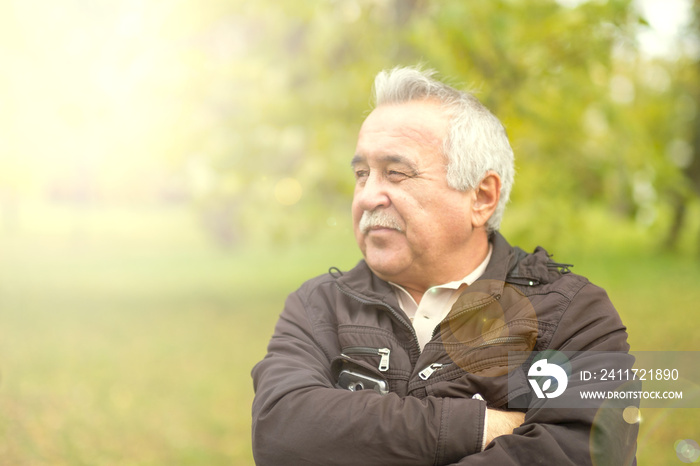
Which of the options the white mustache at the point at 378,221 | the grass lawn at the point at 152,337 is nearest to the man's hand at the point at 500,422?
the white mustache at the point at 378,221

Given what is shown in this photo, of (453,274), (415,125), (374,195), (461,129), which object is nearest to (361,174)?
(374,195)

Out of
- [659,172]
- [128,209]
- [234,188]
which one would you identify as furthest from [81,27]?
[128,209]

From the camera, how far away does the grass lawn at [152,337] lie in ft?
17.5

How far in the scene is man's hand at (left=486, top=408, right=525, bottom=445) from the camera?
5.63 ft

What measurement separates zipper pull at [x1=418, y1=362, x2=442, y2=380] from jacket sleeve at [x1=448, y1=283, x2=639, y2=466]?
29 cm

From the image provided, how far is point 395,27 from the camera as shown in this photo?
5676mm

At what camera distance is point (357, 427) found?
1.69 m

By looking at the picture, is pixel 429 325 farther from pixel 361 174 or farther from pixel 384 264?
pixel 361 174

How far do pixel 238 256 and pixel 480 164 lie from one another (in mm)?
15378

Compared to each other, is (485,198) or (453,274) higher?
(485,198)

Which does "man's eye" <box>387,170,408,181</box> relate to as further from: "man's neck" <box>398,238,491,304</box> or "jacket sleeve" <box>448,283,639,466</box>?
"jacket sleeve" <box>448,283,639,466</box>

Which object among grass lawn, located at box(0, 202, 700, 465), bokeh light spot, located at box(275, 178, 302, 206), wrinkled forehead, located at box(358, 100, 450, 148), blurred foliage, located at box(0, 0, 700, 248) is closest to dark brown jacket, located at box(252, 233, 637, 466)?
wrinkled forehead, located at box(358, 100, 450, 148)

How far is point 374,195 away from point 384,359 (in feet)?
1.81

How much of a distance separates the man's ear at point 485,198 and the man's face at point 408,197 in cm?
5
